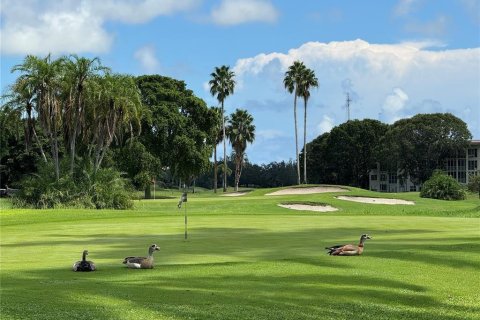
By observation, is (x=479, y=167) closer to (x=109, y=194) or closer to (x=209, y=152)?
(x=209, y=152)

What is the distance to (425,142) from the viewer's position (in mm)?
115625

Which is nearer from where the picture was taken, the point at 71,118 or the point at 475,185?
the point at 71,118

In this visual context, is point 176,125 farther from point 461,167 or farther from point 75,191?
point 461,167

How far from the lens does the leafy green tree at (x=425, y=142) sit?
114m

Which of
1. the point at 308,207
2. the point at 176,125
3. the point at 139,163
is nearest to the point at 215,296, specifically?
the point at 308,207

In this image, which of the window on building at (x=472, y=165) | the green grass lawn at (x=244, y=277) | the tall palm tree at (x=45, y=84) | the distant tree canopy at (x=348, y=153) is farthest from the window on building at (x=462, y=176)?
the green grass lawn at (x=244, y=277)

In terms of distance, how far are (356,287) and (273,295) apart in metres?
1.68

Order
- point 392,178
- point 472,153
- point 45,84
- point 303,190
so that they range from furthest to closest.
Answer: point 392,178 → point 472,153 → point 303,190 → point 45,84

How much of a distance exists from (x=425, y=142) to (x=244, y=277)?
108851 millimetres

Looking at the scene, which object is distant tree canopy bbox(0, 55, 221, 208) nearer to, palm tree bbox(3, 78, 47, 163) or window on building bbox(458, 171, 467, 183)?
palm tree bbox(3, 78, 47, 163)

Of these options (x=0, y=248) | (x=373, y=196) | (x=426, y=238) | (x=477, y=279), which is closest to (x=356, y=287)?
(x=477, y=279)

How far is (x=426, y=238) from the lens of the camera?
20.7 metres

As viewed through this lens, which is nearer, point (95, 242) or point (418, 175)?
point (95, 242)

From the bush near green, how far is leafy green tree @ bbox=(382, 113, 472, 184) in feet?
259
